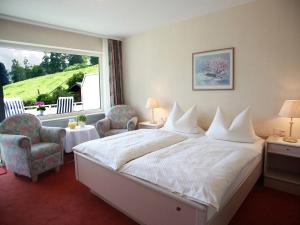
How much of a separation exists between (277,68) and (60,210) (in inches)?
134

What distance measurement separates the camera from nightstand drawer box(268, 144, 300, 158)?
7.96ft

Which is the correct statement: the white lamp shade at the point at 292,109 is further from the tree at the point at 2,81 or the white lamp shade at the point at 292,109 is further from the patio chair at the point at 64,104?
the tree at the point at 2,81

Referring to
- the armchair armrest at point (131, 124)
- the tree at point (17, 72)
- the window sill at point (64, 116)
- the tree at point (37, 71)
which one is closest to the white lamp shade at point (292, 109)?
the armchair armrest at point (131, 124)

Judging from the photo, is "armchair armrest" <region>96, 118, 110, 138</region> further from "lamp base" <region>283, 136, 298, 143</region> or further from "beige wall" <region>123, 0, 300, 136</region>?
"lamp base" <region>283, 136, 298, 143</region>

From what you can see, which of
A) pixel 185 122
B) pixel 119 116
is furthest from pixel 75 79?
pixel 185 122

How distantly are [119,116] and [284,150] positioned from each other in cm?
313

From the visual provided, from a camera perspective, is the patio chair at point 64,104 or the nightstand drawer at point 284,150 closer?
the nightstand drawer at point 284,150

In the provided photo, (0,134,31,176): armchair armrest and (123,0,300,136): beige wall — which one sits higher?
(123,0,300,136): beige wall

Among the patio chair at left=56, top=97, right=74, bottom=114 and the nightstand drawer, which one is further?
the patio chair at left=56, top=97, right=74, bottom=114

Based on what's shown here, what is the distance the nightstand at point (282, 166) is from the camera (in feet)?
8.15

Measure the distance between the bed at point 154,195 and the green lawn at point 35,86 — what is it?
226cm

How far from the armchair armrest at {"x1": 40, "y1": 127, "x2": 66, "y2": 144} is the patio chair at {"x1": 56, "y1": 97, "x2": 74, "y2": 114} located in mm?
875

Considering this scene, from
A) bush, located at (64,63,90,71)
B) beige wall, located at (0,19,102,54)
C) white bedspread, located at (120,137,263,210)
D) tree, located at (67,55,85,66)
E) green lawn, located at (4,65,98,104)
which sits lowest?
white bedspread, located at (120,137,263,210)

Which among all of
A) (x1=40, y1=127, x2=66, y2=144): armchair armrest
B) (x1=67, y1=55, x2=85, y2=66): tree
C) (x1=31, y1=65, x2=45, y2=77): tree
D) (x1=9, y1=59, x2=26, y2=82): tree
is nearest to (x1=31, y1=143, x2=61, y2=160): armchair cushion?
(x1=40, y1=127, x2=66, y2=144): armchair armrest
